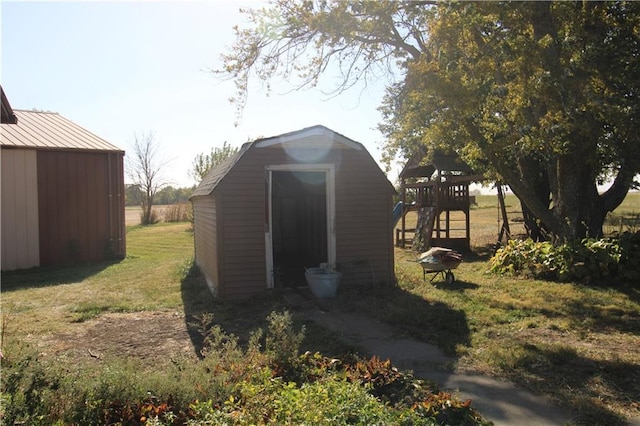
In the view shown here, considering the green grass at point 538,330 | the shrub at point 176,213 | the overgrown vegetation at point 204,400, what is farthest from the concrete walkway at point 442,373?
the shrub at point 176,213

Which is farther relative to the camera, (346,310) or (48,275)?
(48,275)

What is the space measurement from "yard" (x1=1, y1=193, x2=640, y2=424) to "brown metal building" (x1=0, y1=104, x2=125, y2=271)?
10.2ft

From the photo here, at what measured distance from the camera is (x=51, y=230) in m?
14.8

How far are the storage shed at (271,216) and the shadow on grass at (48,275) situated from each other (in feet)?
14.0

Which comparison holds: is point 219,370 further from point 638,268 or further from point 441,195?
point 441,195

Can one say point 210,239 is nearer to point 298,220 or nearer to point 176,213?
point 298,220

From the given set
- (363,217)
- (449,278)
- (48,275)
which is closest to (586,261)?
(449,278)

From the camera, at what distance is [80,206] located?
15.3 metres

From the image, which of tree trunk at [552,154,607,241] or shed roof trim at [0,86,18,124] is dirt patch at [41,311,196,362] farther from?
tree trunk at [552,154,607,241]

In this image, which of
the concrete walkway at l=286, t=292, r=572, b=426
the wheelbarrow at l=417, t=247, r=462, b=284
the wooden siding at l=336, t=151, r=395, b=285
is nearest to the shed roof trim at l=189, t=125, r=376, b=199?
the wooden siding at l=336, t=151, r=395, b=285

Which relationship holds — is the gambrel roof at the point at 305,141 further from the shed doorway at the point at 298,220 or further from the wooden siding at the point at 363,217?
the shed doorway at the point at 298,220

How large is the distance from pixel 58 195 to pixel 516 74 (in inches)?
540

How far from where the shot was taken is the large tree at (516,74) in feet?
25.2

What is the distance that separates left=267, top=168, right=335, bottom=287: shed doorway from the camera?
1217 centimetres
